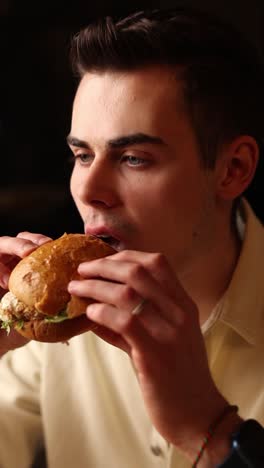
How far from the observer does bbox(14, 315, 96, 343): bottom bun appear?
1.17m

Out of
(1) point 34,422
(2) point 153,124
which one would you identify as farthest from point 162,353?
(1) point 34,422

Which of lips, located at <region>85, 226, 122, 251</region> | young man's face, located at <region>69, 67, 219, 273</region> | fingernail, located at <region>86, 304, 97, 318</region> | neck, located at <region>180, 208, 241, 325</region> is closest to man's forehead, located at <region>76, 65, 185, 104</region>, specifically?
young man's face, located at <region>69, 67, 219, 273</region>

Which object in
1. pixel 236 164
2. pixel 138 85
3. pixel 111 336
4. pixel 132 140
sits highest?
pixel 138 85

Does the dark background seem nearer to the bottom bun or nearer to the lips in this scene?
the lips

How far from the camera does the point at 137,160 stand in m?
1.38

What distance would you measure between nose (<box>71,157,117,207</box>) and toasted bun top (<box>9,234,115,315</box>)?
136 mm

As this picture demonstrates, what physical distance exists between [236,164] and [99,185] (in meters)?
0.40

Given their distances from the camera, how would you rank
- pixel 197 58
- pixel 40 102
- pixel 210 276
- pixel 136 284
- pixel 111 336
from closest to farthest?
1. pixel 136 284
2. pixel 111 336
3. pixel 197 58
4. pixel 210 276
5. pixel 40 102

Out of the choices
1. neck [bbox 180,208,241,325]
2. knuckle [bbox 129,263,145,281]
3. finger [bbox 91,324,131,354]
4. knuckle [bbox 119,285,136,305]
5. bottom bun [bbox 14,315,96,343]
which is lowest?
Answer: neck [bbox 180,208,241,325]

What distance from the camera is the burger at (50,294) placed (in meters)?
1.14

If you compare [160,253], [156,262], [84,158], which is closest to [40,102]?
[84,158]

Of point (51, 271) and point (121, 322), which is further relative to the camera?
point (51, 271)

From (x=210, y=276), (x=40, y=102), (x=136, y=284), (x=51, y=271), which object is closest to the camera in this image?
(x=136, y=284)

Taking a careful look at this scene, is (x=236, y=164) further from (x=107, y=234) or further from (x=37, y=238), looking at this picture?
(x=37, y=238)
